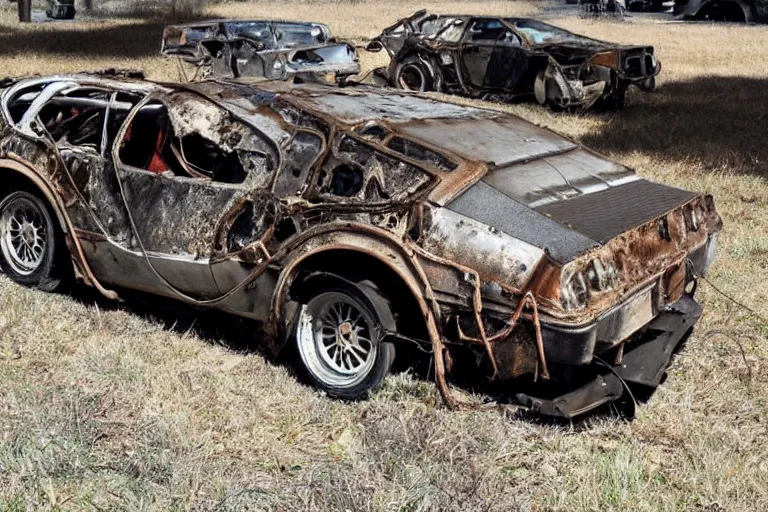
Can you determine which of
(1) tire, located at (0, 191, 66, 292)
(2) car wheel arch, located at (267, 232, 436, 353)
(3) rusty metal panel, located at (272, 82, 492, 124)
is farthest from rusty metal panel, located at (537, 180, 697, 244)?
(1) tire, located at (0, 191, 66, 292)

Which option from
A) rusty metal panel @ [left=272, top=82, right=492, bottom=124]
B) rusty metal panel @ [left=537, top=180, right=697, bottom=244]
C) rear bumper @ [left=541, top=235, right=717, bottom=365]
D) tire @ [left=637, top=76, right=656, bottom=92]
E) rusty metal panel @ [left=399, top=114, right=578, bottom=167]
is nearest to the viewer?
rear bumper @ [left=541, top=235, right=717, bottom=365]

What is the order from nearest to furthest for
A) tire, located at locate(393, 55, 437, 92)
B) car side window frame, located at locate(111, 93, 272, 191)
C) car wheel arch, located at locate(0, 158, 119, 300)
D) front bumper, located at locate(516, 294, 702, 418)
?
front bumper, located at locate(516, 294, 702, 418) → car side window frame, located at locate(111, 93, 272, 191) → car wheel arch, located at locate(0, 158, 119, 300) → tire, located at locate(393, 55, 437, 92)

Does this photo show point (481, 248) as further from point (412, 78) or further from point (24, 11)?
point (24, 11)

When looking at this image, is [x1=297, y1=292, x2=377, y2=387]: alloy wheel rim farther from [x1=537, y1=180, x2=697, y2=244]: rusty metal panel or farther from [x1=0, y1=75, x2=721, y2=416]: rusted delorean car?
[x1=537, y1=180, x2=697, y2=244]: rusty metal panel

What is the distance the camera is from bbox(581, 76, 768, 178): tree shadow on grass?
421 inches

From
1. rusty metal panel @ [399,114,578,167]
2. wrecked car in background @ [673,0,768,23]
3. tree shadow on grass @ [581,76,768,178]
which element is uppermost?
wrecked car in background @ [673,0,768,23]

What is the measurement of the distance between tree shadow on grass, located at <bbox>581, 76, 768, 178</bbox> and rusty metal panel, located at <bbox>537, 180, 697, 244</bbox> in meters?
5.17

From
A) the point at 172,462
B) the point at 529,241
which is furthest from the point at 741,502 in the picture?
the point at 172,462

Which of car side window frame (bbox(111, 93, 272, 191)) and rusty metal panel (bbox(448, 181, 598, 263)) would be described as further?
car side window frame (bbox(111, 93, 272, 191))

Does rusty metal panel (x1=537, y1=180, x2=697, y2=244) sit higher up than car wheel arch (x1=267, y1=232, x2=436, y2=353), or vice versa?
rusty metal panel (x1=537, y1=180, x2=697, y2=244)

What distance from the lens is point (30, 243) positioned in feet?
19.6

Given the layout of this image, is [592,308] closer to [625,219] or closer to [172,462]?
[625,219]

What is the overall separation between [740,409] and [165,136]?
11.5ft

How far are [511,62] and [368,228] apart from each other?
35.5ft
